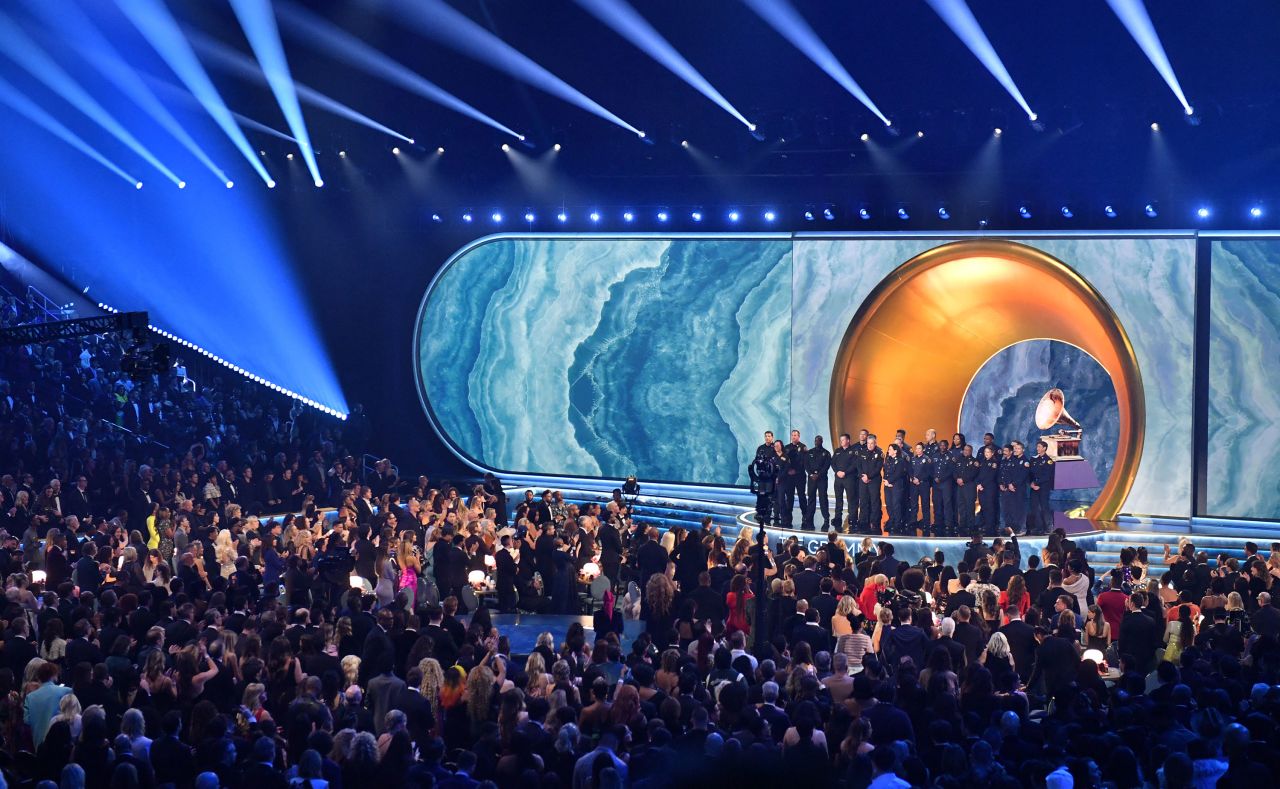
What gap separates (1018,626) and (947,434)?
31.5ft

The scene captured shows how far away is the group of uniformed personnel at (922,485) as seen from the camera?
1855 cm

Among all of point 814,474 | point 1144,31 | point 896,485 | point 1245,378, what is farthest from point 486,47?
point 1245,378

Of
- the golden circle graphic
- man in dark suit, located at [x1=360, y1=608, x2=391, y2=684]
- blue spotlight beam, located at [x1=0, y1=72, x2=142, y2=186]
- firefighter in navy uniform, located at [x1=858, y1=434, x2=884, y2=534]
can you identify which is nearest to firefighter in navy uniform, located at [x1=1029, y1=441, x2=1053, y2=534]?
firefighter in navy uniform, located at [x1=858, y1=434, x2=884, y2=534]

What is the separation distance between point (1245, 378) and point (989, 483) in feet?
13.9

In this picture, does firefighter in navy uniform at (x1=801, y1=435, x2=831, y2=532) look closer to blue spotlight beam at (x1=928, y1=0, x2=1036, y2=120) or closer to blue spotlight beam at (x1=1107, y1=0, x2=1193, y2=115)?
blue spotlight beam at (x1=928, y1=0, x2=1036, y2=120)

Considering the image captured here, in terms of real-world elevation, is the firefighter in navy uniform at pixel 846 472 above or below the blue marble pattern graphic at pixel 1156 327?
below

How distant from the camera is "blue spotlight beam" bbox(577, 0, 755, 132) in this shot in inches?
822

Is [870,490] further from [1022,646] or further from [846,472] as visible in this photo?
[1022,646]

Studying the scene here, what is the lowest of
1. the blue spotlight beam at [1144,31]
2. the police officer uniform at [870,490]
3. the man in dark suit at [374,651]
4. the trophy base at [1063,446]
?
the man in dark suit at [374,651]

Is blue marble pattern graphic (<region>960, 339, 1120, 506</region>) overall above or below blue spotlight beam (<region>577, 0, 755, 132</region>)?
below

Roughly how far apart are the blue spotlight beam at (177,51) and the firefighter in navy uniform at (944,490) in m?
12.1

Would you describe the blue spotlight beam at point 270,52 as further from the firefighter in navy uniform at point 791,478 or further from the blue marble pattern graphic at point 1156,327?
the blue marble pattern graphic at point 1156,327

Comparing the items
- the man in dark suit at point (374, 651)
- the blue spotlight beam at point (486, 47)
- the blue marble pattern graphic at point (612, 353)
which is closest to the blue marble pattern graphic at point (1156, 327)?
the blue marble pattern graphic at point (612, 353)

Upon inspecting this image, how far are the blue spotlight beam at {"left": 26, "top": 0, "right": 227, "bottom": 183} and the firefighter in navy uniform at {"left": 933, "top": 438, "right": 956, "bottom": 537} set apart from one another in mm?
13454
